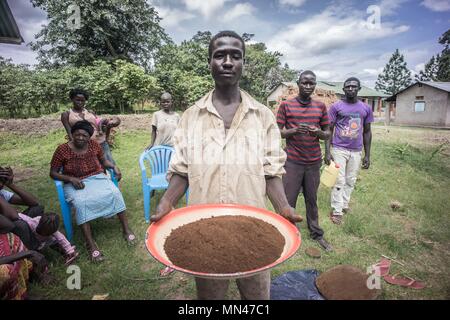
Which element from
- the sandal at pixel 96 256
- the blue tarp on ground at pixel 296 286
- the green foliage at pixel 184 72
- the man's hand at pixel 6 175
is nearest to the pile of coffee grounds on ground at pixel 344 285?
the blue tarp on ground at pixel 296 286

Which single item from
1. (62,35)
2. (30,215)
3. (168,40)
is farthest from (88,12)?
(30,215)

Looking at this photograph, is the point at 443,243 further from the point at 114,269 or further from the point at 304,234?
the point at 114,269

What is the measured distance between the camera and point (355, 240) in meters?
3.60

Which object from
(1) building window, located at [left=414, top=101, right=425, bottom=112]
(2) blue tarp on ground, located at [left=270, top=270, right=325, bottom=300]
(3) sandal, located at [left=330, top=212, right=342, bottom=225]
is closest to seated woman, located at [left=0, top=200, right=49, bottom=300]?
(2) blue tarp on ground, located at [left=270, top=270, right=325, bottom=300]

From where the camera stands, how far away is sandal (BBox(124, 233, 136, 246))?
3.45 metres

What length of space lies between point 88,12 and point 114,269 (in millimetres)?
20294

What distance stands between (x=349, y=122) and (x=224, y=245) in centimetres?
339

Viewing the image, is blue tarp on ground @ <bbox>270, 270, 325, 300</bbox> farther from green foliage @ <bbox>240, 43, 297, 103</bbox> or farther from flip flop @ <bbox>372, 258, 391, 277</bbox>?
green foliage @ <bbox>240, 43, 297, 103</bbox>

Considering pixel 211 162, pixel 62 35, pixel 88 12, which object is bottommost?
pixel 211 162

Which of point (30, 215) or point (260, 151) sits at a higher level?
point (260, 151)

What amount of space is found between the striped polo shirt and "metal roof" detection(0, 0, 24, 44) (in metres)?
4.16

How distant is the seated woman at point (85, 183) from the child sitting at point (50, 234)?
0.21 m
